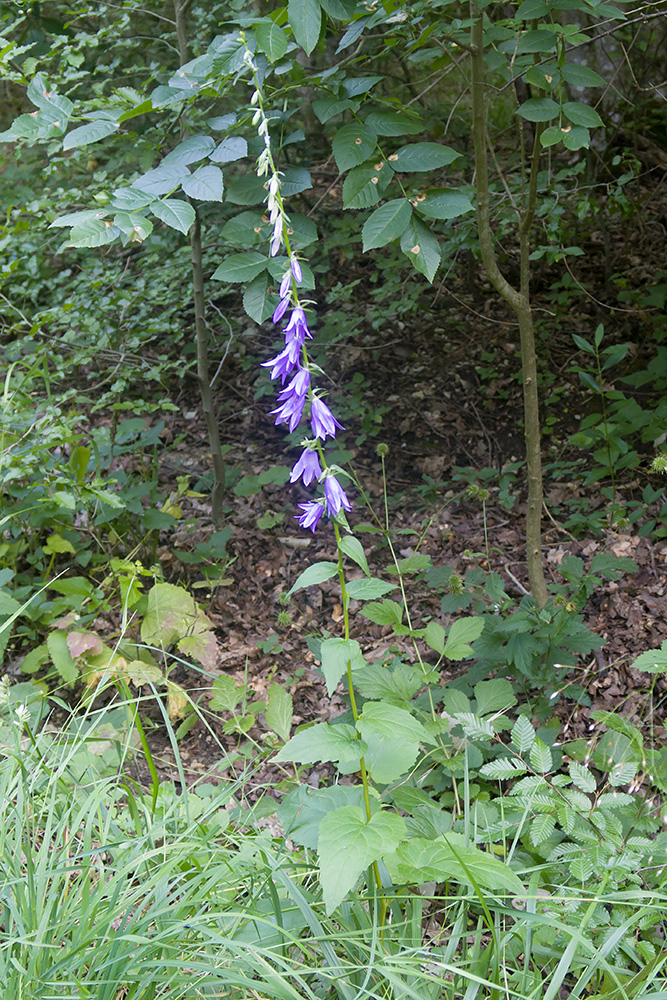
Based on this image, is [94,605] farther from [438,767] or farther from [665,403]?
[665,403]

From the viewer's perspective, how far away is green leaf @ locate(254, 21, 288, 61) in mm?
1676

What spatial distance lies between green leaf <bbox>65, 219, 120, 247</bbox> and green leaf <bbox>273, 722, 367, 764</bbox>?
1188 mm

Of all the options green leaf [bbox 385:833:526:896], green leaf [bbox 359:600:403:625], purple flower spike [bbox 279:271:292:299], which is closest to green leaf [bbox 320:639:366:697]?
green leaf [bbox 385:833:526:896]

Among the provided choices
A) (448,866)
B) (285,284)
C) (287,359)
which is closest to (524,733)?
(448,866)

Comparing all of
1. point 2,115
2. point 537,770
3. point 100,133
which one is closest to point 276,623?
point 537,770

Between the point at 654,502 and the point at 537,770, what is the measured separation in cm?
198

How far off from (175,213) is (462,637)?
4.86 ft

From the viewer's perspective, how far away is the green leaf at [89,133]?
176 cm

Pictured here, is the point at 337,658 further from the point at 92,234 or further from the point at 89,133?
the point at 89,133

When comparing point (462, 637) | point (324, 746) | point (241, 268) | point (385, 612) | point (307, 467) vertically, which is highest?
point (241, 268)

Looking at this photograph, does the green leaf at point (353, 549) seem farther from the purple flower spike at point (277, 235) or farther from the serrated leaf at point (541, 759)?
the serrated leaf at point (541, 759)

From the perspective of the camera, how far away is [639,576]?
9.64ft

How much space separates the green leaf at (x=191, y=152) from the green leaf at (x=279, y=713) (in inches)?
60.6

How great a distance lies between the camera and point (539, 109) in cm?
192
